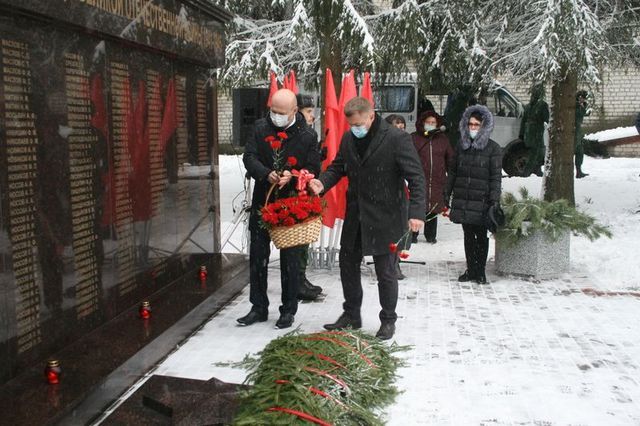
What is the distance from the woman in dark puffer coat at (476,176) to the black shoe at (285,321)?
2.36m

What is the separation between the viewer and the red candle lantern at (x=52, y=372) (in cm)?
398

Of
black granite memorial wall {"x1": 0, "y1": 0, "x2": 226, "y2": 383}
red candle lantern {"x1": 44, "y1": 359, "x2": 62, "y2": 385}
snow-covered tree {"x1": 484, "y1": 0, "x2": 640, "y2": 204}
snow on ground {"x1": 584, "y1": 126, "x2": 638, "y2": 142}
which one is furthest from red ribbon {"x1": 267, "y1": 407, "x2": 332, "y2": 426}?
snow on ground {"x1": 584, "y1": 126, "x2": 638, "y2": 142}

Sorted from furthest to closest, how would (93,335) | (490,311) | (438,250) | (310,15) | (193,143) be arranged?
(310,15) < (438,250) < (193,143) < (490,311) < (93,335)

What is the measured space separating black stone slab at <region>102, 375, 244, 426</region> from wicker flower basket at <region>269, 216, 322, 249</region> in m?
1.54

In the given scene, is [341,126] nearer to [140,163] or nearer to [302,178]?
[302,178]

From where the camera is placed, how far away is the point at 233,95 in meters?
13.2

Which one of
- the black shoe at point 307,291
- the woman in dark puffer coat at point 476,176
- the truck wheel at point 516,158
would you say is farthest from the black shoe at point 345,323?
the truck wheel at point 516,158

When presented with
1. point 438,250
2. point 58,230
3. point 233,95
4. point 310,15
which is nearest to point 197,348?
point 58,230

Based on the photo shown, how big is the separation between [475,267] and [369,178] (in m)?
2.64

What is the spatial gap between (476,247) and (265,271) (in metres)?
2.62

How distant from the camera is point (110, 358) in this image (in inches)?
175

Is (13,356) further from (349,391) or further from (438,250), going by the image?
(438,250)

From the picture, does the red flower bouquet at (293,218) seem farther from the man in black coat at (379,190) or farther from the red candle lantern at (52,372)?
the red candle lantern at (52,372)

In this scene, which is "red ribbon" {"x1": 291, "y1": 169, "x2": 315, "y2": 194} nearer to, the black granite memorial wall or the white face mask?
the white face mask
